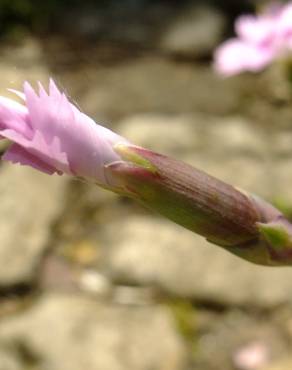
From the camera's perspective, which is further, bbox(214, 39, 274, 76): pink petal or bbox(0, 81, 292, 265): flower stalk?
bbox(214, 39, 274, 76): pink petal

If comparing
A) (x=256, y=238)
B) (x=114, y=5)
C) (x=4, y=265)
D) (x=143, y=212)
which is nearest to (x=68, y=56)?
(x=114, y=5)

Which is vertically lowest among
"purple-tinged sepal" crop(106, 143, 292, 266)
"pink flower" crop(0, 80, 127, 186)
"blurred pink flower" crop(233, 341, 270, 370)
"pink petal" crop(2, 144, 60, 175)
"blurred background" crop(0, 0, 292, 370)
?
"pink petal" crop(2, 144, 60, 175)

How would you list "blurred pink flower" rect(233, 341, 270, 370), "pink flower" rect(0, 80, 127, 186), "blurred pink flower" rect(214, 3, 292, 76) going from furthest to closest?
"blurred pink flower" rect(233, 341, 270, 370), "blurred pink flower" rect(214, 3, 292, 76), "pink flower" rect(0, 80, 127, 186)

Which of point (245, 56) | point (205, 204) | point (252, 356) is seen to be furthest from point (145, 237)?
point (205, 204)

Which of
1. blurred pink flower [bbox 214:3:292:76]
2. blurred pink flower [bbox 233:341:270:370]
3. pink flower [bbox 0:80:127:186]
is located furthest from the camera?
blurred pink flower [bbox 233:341:270:370]

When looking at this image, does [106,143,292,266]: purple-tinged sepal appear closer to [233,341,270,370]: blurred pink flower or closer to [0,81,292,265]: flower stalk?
[0,81,292,265]: flower stalk

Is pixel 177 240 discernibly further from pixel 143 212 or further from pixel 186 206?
pixel 186 206

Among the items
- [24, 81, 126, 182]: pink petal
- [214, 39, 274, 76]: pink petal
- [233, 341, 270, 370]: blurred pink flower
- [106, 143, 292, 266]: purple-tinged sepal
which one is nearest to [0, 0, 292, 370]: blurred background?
[233, 341, 270, 370]: blurred pink flower

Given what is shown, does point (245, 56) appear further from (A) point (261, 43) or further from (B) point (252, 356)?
(B) point (252, 356)
